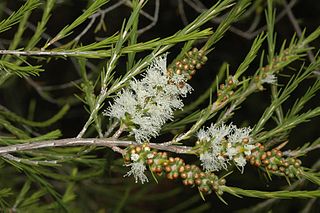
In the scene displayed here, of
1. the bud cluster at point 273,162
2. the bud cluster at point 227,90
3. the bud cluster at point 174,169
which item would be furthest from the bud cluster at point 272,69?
the bud cluster at point 174,169

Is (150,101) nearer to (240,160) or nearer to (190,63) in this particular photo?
(190,63)

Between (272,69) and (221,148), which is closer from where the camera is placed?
(221,148)

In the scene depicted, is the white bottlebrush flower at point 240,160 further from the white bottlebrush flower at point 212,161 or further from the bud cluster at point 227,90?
the bud cluster at point 227,90

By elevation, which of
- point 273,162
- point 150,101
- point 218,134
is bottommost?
point 273,162

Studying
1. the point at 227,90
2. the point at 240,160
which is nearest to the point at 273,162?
the point at 240,160

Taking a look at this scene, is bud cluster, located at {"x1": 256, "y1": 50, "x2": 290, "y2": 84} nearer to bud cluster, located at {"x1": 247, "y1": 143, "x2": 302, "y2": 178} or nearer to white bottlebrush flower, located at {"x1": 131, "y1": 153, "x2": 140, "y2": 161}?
bud cluster, located at {"x1": 247, "y1": 143, "x2": 302, "y2": 178}

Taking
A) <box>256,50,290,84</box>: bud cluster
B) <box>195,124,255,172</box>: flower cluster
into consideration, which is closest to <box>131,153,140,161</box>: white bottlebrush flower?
<box>195,124,255,172</box>: flower cluster
